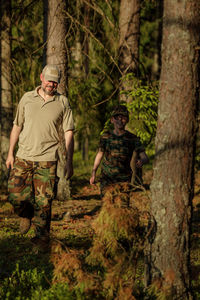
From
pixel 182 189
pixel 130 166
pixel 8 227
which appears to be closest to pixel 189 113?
pixel 182 189

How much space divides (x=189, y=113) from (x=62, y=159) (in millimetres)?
6604

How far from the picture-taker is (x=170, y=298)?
394 centimetres

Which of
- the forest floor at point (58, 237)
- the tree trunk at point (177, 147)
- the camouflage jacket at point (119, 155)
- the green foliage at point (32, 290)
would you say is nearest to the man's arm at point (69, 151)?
the camouflage jacket at point (119, 155)

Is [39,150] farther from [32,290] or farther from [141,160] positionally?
[32,290]

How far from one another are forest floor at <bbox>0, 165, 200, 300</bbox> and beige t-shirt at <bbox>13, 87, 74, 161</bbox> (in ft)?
4.21

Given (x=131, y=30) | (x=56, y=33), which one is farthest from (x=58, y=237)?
(x=131, y=30)

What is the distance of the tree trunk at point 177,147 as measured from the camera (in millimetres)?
4000

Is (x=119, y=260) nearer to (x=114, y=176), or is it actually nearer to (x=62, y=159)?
(x=114, y=176)

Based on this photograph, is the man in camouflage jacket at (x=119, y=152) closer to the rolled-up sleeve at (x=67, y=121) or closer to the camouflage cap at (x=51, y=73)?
the rolled-up sleeve at (x=67, y=121)

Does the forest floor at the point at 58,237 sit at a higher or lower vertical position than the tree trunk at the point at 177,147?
lower

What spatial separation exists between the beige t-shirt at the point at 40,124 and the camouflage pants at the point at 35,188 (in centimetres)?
13

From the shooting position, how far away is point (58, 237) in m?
6.71


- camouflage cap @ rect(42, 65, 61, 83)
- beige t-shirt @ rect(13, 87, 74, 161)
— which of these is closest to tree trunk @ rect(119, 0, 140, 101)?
beige t-shirt @ rect(13, 87, 74, 161)

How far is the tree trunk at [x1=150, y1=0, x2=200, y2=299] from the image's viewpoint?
13.1ft
